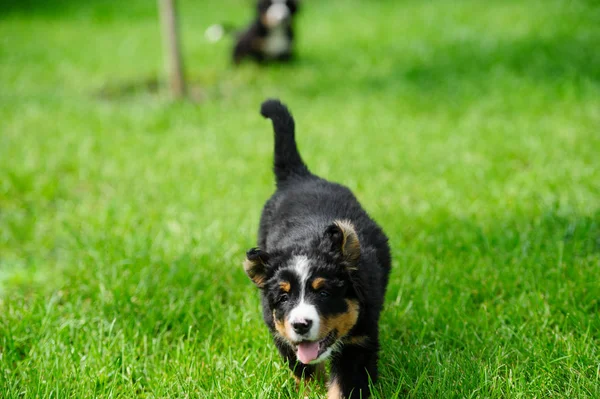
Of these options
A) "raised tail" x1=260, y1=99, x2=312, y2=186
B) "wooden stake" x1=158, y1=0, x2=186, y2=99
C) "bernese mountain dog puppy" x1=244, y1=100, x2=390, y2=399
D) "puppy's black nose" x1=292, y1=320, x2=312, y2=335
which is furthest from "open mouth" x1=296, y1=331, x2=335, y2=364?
"wooden stake" x1=158, y1=0, x2=186, y2=99

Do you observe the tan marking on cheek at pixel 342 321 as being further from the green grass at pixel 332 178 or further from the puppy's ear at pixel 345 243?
the green grass at pixel 332 178

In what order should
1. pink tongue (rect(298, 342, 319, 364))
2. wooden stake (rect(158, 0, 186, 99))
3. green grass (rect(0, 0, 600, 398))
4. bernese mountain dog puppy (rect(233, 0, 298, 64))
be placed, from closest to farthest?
pink tongue (rect(298, 342, 319, 364))
green grass (rect(0, 0, 600, 398))
wooden stake (rect(158, 0, 186, 99))
bernese mountain dog puppy (rect(233, 0, 298, 64))

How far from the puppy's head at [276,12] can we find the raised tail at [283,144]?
221 inches

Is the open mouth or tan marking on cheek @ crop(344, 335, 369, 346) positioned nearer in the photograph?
the open mouth

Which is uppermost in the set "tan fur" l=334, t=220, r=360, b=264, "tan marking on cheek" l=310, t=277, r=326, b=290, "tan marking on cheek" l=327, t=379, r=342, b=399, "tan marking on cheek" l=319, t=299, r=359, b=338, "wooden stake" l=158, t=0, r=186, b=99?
"wooden stake" l=158, t=0, r=186, b=99

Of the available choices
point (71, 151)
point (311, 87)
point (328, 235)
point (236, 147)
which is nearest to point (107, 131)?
point (71, 151)

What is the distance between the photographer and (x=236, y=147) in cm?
580

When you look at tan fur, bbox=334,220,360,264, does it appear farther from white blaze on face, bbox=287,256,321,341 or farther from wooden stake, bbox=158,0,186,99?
wooden stake, bbox=158,0,186,99

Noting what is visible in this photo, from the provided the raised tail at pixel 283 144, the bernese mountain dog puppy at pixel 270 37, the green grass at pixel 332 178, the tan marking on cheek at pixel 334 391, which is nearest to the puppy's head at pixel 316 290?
the tan marking on cheek at pixel 334 391

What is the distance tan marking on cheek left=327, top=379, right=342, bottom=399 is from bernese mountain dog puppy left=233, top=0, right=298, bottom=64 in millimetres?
6453

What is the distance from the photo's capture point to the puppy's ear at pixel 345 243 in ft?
7.43

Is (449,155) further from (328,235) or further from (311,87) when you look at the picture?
(328,235)

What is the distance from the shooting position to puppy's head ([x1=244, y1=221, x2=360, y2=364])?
7.18 ft

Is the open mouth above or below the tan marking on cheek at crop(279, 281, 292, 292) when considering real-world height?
below
